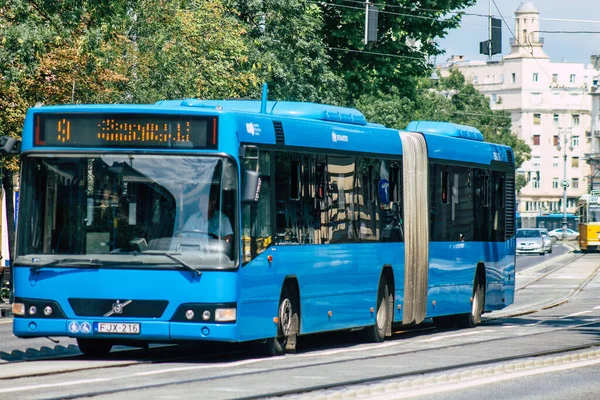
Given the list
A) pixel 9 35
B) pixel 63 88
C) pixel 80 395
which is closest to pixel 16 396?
pixel 80 395

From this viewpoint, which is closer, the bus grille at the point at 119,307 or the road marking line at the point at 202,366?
the road marking line at the point at 202,366

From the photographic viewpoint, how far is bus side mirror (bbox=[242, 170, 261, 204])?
14.2 meters

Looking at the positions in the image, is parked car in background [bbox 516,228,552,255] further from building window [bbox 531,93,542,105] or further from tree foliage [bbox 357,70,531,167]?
building window [bbox 531,93,542,105]

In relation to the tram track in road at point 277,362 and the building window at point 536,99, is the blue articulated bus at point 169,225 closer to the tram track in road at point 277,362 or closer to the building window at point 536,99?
the tram track in road at point 277,362

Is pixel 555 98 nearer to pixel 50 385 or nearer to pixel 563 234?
pixel 563 234

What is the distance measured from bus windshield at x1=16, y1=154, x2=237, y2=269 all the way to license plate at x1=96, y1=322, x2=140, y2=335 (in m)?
0.61

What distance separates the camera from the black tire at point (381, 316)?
62.0 ft

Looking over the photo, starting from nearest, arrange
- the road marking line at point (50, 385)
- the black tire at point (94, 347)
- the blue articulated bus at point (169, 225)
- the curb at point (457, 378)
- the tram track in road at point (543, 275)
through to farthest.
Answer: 1. the curb at point (457, 378)
2. the road marking line at point (50, 385)
3. the blue articulated bus at point (169, 225)
4. the black tire at point (94, 347)
5. the tram track in road at point (543, 275)

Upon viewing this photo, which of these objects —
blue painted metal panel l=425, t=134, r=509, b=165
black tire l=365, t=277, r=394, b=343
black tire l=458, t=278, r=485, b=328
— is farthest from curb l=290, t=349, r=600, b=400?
black tire l=458, t=278, r=485, b=328

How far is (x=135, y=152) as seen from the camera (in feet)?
47.2

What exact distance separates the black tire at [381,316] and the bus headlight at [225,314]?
482cm

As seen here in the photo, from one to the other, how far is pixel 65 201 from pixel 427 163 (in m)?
7.57

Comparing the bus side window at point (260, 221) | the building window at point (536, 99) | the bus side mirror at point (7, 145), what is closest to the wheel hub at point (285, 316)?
the bus side window at point (260, 221)

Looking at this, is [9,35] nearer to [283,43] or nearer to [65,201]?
[65,201]
